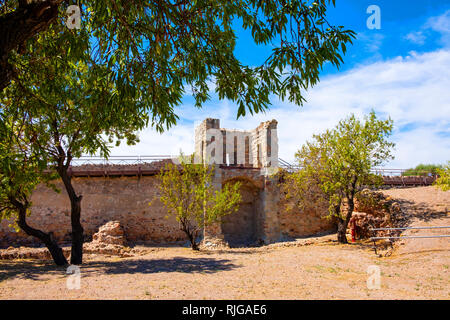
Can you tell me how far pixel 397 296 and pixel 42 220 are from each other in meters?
19.2

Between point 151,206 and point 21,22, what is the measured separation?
16202 millimetres

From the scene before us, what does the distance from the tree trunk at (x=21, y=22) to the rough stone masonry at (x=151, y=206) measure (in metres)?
14.4

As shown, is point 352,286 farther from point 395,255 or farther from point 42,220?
point 42,220

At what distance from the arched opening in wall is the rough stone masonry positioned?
108 mm

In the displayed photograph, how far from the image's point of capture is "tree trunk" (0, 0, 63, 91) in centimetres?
390

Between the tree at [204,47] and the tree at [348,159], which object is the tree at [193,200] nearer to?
the tree at [348,159]

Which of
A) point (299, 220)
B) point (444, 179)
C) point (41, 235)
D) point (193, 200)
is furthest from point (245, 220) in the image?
point (41, 235)

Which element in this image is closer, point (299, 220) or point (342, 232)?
point (342, 232)

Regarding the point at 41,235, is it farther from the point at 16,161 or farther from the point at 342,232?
the point at 342,232

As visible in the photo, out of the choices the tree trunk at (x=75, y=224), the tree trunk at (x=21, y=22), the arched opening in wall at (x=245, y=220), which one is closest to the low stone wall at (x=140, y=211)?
the arched opening in wall at (x=245, y=220)

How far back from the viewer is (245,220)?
20812 mm

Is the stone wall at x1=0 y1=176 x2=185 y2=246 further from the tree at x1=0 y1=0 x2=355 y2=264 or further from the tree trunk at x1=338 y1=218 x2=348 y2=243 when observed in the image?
the tree at x1=0 y1=0 x2=355 y2=264

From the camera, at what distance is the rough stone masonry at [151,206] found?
18969mm
